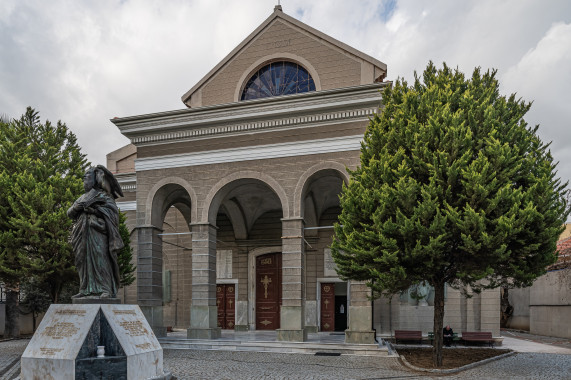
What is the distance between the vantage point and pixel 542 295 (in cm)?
2341

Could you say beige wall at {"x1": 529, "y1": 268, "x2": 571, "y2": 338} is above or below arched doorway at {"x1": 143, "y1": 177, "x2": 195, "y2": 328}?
below

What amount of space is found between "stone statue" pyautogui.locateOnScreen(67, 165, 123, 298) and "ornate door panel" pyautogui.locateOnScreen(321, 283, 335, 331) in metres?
13.2

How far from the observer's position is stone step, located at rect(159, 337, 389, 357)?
14148 mm

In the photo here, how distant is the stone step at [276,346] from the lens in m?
14.1

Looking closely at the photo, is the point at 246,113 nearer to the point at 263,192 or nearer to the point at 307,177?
the point at 307,177

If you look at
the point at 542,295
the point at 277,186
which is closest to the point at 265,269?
the point at 277,186

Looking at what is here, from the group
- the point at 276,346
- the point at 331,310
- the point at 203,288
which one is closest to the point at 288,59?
the point at 203,288

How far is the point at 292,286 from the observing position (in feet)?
51.1

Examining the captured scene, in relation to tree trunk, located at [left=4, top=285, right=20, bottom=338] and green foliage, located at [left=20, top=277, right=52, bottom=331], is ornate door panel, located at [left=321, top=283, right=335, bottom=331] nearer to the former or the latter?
green foliage, located at [left=20, top=277, right=52, bottom=331]

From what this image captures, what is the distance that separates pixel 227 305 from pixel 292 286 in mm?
6824

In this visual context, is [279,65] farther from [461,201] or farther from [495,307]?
[495,307]

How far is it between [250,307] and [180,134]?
8156mm

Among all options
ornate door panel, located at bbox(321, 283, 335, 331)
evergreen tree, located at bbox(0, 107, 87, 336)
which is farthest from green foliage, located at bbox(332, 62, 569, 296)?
evergreen tree, located at bbox(0, 107, 87, 336)

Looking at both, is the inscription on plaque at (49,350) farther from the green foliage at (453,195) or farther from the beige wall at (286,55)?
the beige wall at (286,55)
